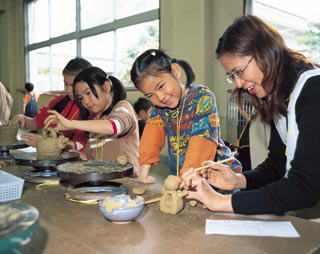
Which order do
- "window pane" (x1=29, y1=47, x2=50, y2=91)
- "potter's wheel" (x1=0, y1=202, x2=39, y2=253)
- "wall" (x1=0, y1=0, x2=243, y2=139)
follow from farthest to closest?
1. "window pane" (x1=29, y1=47, x2=50, y2=91)
2. "wall" (x1=0, y1=0, x2=243, y2=139)
3. "potter's wheel" (x1=0, y1=202, x2=39, y2=253)

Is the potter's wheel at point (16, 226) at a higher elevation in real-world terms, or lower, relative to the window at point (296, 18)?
lower

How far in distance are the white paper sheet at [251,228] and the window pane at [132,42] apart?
423 cm

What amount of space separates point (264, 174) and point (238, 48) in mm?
608

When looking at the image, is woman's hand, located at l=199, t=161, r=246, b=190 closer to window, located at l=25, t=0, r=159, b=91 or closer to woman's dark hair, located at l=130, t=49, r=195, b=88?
woman's dark hair, located at l=130, t=49, r=195, b=88

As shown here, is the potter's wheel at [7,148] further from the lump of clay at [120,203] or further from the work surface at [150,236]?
the lump of clay at [120,203]

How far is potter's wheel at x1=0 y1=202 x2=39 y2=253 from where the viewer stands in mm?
623

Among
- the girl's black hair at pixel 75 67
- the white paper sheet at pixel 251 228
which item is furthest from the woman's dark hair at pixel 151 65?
the girl's black hair at pixel 75 67

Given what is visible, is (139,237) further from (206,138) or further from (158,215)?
(206,138)

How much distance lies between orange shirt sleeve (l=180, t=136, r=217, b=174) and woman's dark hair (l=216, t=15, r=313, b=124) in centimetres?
38

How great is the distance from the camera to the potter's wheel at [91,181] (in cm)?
129

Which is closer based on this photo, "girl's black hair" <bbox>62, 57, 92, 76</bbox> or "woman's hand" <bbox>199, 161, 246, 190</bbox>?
"woman's hand" <bbox>199, 161, 246, 190</bbox>

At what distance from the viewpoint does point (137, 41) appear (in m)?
5.29

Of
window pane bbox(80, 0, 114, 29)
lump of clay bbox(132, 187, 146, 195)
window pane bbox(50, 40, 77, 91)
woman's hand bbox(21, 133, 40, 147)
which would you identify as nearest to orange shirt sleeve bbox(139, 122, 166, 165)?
lump of clay bbox(132, 187, 146, 195)

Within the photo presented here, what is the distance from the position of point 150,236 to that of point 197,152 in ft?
1.90
